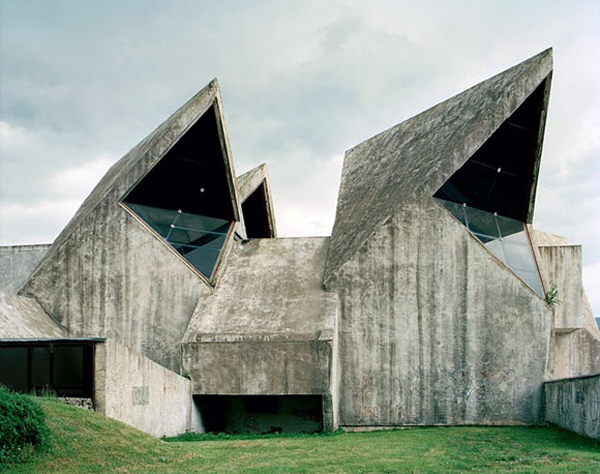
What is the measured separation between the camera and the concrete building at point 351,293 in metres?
19.4

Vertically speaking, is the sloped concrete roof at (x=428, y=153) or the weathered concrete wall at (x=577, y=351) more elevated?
the sloped concrete roof at (x=428, y=153)

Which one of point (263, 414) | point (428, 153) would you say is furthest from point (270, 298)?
point (428, 153)

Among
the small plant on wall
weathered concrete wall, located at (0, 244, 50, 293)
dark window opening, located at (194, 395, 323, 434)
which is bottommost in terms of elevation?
dark window opening, located at (194, 395, 323, 434)

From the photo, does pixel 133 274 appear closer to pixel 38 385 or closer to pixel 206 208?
pixel 206 208

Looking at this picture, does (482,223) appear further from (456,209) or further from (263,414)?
(263,414)

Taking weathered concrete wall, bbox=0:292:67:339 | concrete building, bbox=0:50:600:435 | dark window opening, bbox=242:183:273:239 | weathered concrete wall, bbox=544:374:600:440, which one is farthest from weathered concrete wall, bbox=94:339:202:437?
dark window opening, bbox=242:183:273:239

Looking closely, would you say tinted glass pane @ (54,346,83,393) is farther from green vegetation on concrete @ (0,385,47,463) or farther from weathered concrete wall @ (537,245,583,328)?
weathered concrete wall @ (537,245,583,328)

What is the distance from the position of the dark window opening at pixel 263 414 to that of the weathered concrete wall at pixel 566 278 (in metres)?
8.77

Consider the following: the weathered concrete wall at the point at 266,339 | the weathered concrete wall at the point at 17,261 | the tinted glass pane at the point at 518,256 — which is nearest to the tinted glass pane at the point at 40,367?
the weathered concrete wall at the point at 266,339

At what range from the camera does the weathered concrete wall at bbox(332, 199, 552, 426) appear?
1966 centimetres

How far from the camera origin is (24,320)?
64.2ft

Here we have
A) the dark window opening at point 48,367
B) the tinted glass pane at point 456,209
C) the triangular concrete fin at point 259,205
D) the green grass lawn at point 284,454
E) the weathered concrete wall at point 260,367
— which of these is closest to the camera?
the green grass lawn at point 284,454

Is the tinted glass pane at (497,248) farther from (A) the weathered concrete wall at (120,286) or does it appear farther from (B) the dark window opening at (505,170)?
(A) the weathered concrete wall at (120,286)

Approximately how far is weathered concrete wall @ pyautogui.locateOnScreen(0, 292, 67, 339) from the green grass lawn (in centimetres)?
619
